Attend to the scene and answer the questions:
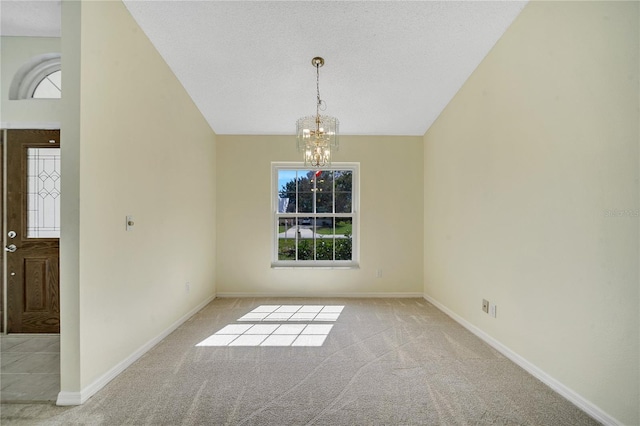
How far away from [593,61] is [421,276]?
331 cm

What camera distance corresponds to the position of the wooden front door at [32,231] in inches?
112

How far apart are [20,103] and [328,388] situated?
3.56m

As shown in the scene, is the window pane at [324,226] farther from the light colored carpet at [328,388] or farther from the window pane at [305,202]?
the light colored carpet at [328,388]

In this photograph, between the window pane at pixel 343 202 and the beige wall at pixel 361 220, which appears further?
the window pane at pixel 343 202

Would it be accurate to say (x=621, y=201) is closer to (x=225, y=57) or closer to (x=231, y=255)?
(x=225, y=57)

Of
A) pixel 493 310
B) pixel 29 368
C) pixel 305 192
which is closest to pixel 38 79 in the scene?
pixel 29 368

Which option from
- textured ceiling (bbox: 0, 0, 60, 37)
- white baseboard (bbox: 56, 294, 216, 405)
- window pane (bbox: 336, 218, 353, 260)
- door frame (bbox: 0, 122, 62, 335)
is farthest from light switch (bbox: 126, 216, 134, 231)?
window pane (bbox: 336, 218, 353, 260)

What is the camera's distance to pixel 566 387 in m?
1.96

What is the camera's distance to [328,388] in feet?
6.73

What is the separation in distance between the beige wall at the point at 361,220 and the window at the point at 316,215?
0.19 meters

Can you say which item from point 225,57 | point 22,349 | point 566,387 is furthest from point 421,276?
point 22,349

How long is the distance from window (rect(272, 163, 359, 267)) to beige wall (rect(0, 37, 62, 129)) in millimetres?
2613

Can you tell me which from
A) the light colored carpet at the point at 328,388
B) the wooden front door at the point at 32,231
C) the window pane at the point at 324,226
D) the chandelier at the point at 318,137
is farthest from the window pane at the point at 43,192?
the window pane at the point at 324,226

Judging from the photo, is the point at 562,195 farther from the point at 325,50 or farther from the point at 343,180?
the point at 343,180
